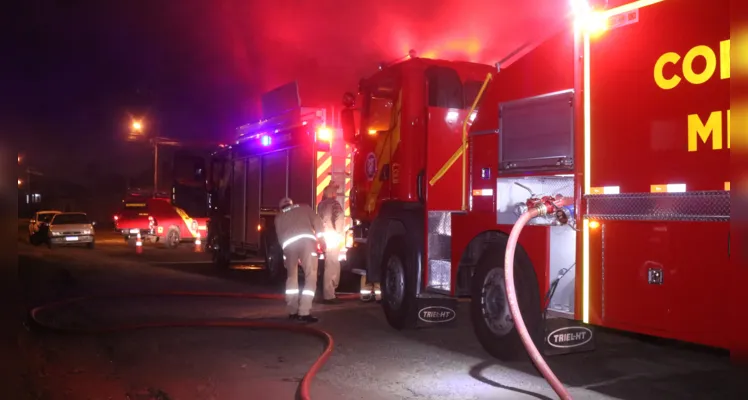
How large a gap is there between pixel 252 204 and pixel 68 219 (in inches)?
511

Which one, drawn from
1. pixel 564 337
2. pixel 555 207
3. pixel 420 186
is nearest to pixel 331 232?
pixel 420 186

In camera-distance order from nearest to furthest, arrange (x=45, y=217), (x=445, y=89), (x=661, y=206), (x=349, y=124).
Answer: (x=661, y=206)
(x=445, y=89)
(x=349, y=124)
(x=45, y=217)

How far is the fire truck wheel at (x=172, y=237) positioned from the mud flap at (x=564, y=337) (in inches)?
810

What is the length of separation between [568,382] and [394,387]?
1472 mm

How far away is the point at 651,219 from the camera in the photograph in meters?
4.66

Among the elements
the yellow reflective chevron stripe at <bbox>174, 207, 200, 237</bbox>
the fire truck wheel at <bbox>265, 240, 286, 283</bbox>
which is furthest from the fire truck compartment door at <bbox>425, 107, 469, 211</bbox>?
the yellow reflective chevron stripe at <bbox>174, 207, 200, 237</bbox>

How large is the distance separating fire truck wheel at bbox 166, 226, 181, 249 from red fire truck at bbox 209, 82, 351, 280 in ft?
26.0

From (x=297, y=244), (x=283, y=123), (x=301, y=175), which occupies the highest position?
(x=283, y=123)

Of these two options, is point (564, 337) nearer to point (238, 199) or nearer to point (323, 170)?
point (323, 170)

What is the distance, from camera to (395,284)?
26.6ft

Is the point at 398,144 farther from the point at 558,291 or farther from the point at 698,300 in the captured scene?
the point at 698,300

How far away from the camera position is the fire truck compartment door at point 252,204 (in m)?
14.2

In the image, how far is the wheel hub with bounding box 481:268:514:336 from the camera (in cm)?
618

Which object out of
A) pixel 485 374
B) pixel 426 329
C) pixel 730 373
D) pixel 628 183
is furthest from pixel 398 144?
pixel 730 373
